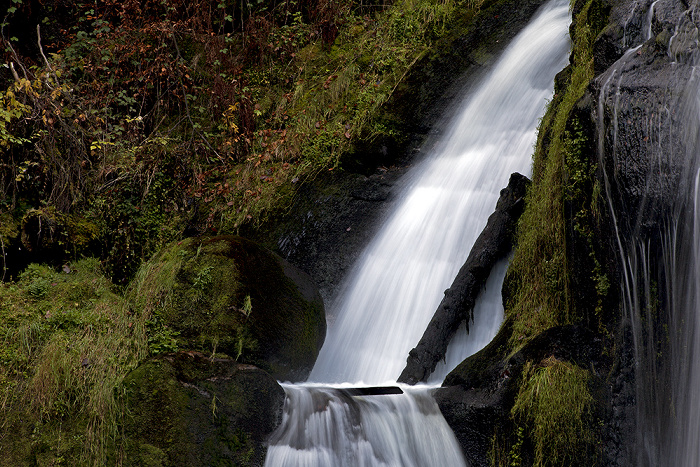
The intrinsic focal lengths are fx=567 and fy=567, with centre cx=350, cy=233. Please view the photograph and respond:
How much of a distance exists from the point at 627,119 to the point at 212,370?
3.54 metres

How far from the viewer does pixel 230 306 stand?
190 inches

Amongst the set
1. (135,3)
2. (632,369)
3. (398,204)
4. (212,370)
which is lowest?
(212,370)

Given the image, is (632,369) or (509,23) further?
(509,23)

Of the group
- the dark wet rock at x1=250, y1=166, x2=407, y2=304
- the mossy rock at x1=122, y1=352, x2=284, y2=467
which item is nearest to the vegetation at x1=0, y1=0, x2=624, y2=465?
the mossy rock at x1=122, y1=352, x2=284, y2=467

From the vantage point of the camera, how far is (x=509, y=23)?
878 cm

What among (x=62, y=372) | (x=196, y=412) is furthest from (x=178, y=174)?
(x=196, y=412)

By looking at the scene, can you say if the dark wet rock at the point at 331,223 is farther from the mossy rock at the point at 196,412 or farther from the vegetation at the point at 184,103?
the mossy rock at the point at 196,412

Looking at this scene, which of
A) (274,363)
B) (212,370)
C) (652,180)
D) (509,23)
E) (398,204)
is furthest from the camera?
(509,23)

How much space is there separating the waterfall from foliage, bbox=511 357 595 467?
37 centimetres

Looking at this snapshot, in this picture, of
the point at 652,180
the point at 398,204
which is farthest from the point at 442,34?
the point at 652,180

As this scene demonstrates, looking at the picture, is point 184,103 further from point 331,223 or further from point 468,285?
point 468,285

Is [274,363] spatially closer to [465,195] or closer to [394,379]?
[394,379]

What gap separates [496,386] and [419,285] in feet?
5.98

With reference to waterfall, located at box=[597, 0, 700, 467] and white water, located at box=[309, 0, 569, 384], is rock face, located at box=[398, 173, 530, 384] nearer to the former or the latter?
white water, located at box=[309, 0, 569, 384]
